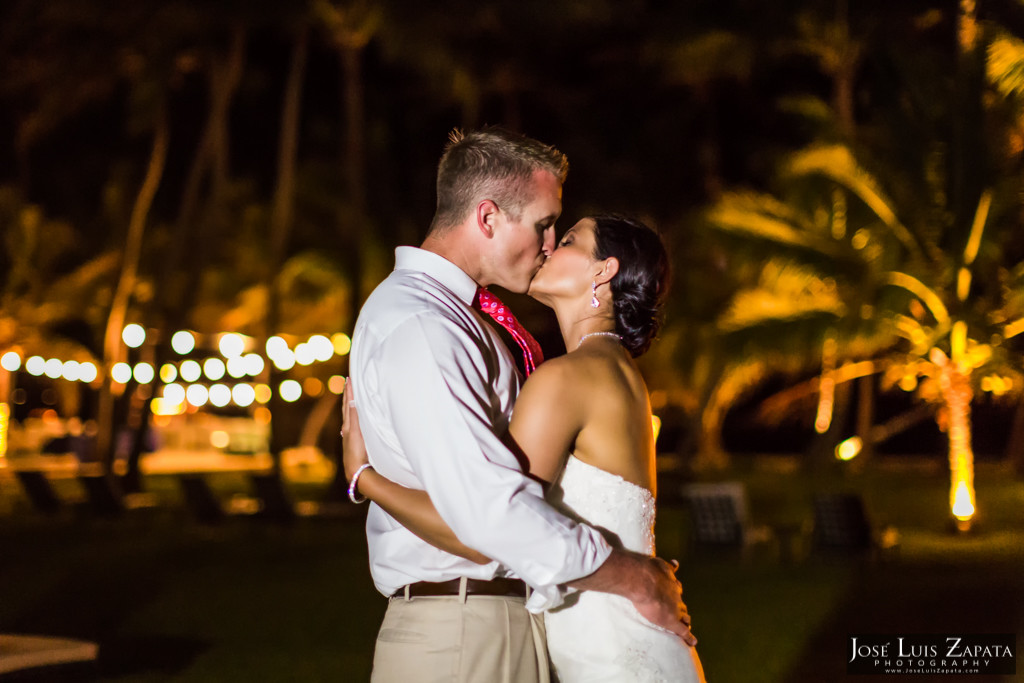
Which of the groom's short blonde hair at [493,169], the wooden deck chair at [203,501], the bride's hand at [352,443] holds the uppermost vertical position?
the wooden deck chair at [203,501]

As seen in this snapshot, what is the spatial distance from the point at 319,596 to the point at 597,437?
1029 cm

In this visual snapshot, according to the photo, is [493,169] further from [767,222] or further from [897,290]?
[767,222]

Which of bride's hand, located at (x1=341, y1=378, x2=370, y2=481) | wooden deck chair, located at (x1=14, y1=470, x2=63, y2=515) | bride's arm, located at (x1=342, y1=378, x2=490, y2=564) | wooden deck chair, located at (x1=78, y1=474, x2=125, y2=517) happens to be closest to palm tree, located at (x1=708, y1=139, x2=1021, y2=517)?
wooden deck chair, located at (x1=78, y1=474, x2=125, y2=517)

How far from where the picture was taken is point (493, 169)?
302 centimetres

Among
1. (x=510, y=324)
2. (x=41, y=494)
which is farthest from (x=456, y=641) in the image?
(x=41, y=494)

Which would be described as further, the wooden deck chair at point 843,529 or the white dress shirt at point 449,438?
the wooden deck chair at point 843,529

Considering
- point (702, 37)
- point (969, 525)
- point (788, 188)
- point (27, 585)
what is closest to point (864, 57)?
point (702, 37)

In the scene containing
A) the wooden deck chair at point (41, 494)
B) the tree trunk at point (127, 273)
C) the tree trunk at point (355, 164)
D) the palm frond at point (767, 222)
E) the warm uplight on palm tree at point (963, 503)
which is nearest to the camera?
the warm uplight on palm tree at point (963, 503)

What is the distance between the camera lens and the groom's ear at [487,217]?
9.97 feet

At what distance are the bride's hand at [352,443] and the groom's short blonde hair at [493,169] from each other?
55cm

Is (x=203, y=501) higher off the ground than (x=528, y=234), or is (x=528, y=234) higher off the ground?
(x=203, y=501)

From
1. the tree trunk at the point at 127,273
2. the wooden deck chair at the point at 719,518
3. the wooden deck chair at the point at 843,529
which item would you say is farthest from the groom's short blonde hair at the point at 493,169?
the tree trunk at the point at 127,273

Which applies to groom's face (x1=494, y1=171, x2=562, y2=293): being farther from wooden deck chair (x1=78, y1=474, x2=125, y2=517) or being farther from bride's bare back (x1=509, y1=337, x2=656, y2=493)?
wooden deck chair (x1=78, y1=474, x2=125, y2=517)

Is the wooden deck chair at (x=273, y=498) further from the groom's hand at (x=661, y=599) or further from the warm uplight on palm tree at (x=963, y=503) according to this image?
the groom's hand at (x=661, y=599)
